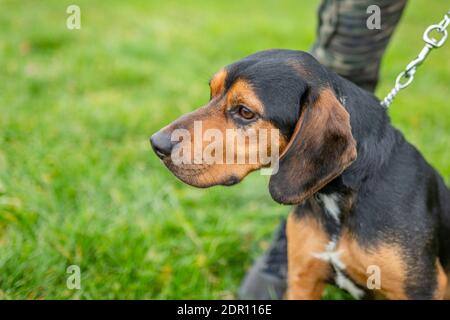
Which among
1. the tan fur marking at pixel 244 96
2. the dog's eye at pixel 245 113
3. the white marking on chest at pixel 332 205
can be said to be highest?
the tan fur marking at pixel 244 96

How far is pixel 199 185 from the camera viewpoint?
3.02 meters

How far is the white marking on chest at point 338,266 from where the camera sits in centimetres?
328

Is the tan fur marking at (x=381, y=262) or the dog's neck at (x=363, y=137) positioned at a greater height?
the dog's neck at (x=363, y=137)

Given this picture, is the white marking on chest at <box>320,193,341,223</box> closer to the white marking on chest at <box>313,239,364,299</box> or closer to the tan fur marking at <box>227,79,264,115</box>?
the white marking on chest at <box>313,239,364,299</box>

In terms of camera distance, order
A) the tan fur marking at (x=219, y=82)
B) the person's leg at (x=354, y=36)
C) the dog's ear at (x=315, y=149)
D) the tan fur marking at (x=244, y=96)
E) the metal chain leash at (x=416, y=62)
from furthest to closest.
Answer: the person's leg at (x=354, y=36) → the metal chain leash at (x=416, y=62) → the tan fur marking at (x=219, y=82) → the tan fur marking at (x=244, y=96) → the dog's ear at (x=315, y=149)

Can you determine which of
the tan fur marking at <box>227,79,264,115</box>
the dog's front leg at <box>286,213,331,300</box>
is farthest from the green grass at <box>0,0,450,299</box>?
the tan fur marking at <box>227,79,264,115</box>

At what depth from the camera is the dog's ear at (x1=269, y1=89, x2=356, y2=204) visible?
9.19 ft

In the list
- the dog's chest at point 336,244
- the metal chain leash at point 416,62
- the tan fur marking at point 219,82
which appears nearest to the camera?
the tan fur marking at point 219,82

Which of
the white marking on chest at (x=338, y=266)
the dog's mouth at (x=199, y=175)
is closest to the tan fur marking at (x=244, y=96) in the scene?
the dog's mouth at (x=199, y=175)

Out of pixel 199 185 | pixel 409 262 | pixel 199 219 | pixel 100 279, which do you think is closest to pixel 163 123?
pixel 199 219

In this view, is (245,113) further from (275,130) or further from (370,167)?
(370,167)

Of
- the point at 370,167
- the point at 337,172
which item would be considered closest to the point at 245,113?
the point at 337,172

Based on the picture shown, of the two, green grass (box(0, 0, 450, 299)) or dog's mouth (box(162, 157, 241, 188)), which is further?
green grass (box(0, 0, 450, 299))

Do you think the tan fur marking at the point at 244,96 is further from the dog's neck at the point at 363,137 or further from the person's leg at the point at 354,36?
the person's leg at the point at 354,36
